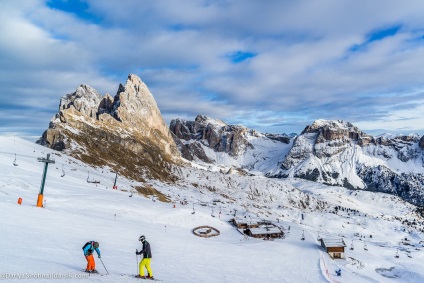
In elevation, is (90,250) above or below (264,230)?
above

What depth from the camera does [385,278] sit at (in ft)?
173

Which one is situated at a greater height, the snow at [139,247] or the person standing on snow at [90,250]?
the person standing on snow at [90,250]

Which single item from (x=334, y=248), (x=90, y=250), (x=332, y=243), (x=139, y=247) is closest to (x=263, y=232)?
(x=332, y=243)

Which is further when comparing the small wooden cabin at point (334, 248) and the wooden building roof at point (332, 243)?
the wooden building roof at point (332, 243)

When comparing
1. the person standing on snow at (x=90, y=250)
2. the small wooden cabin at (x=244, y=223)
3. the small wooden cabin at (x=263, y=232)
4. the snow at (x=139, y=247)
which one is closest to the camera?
the person standing on snow at (x=90, y=250)

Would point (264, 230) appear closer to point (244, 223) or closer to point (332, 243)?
point (244, 223)

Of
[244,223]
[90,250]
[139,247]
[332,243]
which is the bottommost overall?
[332,243]

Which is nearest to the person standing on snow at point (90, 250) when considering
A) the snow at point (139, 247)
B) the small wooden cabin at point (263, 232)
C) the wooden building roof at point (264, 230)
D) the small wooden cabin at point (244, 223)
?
the snow at point (139, 247)

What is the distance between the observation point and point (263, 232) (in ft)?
194

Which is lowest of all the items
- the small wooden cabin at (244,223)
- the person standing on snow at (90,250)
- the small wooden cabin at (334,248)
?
the small wooden cabin at (334,248)

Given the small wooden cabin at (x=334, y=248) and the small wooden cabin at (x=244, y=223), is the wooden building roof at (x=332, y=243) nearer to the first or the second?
the small wooden cabin at (x=334, y=248)

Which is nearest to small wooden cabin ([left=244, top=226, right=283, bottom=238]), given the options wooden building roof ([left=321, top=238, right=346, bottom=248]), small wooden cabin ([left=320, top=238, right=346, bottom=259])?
wooden building roof ([left=321, top=238, right=346, bottom=248])

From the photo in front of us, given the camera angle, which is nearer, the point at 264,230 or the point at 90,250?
the point at 90,250

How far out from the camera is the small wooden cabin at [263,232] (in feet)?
190
